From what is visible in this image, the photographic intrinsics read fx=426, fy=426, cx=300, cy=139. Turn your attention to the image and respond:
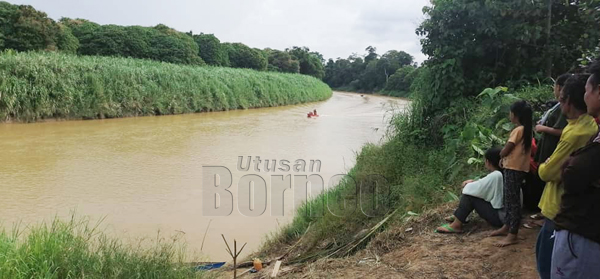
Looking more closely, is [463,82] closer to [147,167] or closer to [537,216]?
[537,216]

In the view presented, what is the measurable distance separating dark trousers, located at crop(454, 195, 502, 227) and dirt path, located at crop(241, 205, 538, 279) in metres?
0.11

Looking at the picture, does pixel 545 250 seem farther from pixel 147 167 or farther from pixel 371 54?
pixel 371 54

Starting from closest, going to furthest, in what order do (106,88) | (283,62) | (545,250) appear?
(545,250)
(106,88)
(283,62)

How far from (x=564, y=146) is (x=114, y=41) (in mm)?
28885

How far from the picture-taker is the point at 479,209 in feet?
11.6

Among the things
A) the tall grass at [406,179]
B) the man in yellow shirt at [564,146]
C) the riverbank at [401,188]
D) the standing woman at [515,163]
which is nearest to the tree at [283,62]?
the tall grass at [406,179]

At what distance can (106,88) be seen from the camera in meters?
16.6

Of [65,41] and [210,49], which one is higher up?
[210,49]

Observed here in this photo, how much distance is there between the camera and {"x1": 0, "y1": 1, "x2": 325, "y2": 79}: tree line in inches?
770

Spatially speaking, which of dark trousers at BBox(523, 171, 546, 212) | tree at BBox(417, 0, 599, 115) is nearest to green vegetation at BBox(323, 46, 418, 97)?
tree at BBox(417, 0, 599, 115)

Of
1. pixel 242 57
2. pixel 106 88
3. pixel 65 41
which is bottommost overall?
pixel 106 88

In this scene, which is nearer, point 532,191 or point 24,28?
point 532,191

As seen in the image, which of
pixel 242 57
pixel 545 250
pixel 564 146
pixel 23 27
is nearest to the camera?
pixel 564 146

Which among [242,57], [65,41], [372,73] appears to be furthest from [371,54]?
[65,41]
